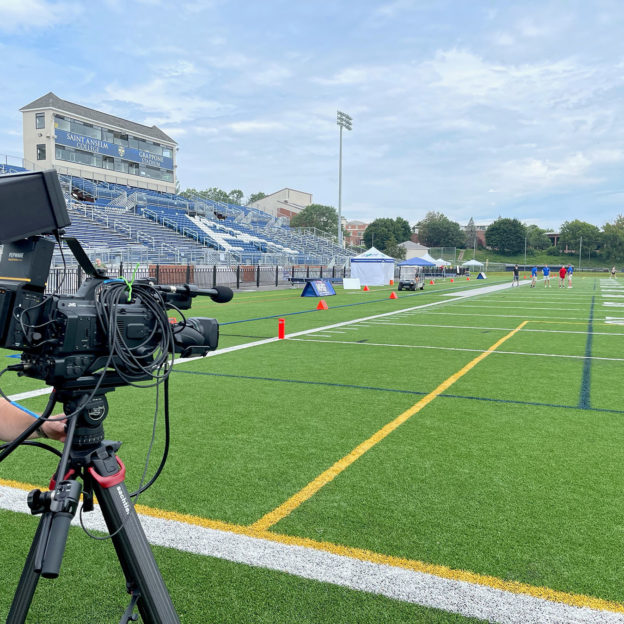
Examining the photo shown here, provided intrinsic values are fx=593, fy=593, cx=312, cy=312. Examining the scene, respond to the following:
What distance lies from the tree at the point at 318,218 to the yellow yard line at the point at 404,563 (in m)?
103

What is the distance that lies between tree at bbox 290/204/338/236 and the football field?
99.7 m

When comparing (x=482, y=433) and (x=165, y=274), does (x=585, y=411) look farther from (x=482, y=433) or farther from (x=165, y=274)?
(x=165, y=274)

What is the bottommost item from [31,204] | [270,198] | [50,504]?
[50,504]

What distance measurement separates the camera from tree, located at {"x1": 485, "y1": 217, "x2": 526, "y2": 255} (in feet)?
448

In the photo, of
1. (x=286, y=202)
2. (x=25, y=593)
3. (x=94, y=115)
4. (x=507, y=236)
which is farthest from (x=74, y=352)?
(x=507, y=236)

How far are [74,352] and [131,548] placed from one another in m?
0.64

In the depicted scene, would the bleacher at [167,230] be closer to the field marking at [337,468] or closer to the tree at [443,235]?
the field marking at [337,468]

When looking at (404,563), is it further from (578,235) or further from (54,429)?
(578,235)

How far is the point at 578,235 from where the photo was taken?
427 feet

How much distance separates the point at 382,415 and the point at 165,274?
75.2 feet

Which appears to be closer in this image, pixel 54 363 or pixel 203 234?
pixel 54 363

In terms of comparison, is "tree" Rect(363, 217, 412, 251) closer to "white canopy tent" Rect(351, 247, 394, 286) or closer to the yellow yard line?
"white canopy tent" Rect(351, 247, 394, 286)

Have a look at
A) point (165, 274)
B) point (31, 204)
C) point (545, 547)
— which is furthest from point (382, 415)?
point (165, 274)

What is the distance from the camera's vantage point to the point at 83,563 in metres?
3.03
